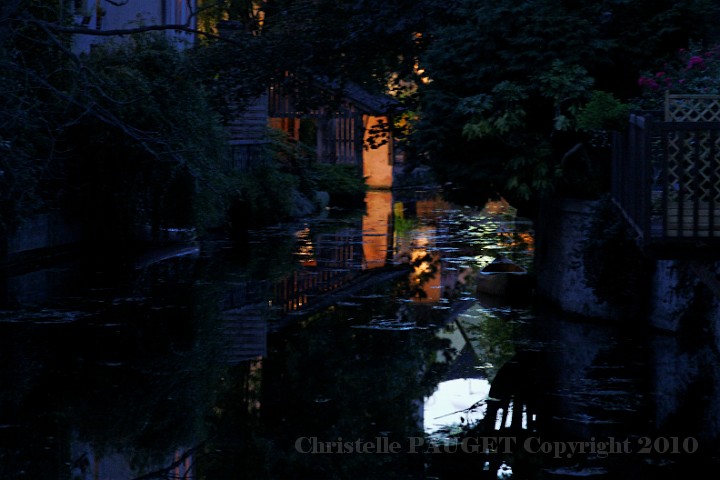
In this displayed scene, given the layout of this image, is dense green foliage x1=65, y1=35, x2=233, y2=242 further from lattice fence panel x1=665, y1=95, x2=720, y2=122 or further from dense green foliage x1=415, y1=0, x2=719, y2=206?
lattice fence panel x1=665, y1=95, x2=720, y2=122

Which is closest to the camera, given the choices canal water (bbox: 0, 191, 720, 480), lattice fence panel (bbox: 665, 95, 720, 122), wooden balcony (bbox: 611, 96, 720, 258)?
canal water (bbox: 0, 191, 720, 480)

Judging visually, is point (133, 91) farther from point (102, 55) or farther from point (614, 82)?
point (614, 82)

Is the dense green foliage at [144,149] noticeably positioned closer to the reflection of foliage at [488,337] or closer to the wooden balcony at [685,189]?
the reflection of foliage at [488,337]

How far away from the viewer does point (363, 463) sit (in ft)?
28.9

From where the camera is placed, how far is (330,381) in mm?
11898

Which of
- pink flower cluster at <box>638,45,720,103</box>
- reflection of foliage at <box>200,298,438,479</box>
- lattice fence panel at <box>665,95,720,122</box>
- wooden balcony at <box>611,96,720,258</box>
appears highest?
pink flower cluster at <box>638,45,720,103</box>

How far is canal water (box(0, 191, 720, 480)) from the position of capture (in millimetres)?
8984

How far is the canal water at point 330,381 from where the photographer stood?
8.98 meters

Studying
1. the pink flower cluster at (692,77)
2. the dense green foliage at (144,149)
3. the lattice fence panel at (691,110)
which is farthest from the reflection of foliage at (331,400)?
the dense green foliage at (144,149)

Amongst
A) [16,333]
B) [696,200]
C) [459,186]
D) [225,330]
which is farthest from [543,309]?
[16,333]

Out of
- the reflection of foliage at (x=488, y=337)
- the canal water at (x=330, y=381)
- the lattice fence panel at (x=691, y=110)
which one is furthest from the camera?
the reflection of foliage at (x=488, y=337)

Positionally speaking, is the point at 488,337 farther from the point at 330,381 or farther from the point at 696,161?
the point at 696,161

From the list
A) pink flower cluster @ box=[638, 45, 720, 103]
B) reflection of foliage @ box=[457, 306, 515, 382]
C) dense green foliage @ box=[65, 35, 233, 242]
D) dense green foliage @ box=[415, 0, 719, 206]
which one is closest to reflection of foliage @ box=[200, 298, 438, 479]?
reflection of foliage @ box=[457, 306, 515, 382]

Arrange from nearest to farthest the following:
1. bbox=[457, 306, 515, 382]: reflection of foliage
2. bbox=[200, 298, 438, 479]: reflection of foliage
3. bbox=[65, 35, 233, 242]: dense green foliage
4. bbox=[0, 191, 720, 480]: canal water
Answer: bbox=[200, 298, 438, 479]: reflection of foliage, bbox=[0, 191, 720, 480]: canal water, bbox=[457, 306, 515, 382]: reflection of foliage, bbox=[65, 35, 233, 242]: dense green foliage
